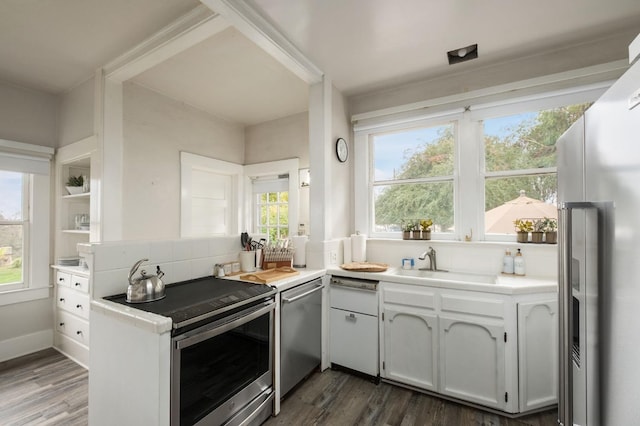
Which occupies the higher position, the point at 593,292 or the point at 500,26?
the point at 500,26

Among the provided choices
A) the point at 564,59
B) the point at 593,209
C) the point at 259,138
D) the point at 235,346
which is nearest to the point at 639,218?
the point at 593,209

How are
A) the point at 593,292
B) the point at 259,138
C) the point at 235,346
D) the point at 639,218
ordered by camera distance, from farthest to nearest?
the point at 259,138 < the point at 235,346 < the point at 593,292 < the point at 639,218

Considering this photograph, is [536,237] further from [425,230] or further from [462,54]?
[462,54]

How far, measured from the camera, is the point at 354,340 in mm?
2373

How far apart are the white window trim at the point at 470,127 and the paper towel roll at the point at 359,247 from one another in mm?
190

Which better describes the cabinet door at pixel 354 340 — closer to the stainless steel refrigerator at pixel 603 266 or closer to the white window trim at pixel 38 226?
the stainless steel refrigerator at pixel 603 266

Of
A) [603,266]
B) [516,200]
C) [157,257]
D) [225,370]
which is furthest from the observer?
[516,200]

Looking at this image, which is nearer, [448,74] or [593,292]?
[593,292]

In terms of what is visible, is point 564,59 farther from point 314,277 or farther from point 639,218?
point 314,277

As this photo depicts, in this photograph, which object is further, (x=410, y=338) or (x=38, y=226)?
(x=38, y=226)

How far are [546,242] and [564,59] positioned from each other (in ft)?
4.77

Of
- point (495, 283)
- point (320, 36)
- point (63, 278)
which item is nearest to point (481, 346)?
point (495, 283)

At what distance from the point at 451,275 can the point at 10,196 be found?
4.33 metres

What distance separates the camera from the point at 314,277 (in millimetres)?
2340
